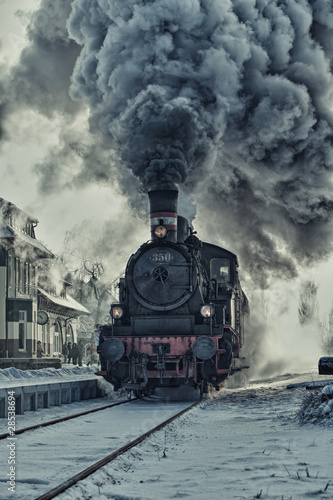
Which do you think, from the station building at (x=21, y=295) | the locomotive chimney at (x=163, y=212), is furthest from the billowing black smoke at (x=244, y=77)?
the station building at (x=21, y=295)

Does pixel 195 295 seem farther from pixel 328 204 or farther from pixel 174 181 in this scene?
pixel 328 204

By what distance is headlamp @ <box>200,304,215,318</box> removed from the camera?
50.3ft

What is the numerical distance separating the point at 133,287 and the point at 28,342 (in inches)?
661

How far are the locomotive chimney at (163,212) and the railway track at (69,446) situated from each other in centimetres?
436

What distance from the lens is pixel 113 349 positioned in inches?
590

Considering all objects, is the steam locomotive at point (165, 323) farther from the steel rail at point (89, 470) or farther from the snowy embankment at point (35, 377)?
the steel rail at point (89, 470)

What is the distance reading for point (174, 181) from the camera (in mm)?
17016

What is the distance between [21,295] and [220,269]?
50.8ft

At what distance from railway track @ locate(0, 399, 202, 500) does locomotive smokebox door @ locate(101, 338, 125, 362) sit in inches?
71.4

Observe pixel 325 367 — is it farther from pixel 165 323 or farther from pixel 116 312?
pixel 116 312

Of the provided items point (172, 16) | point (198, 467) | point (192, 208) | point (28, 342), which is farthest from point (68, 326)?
point (198, 467)

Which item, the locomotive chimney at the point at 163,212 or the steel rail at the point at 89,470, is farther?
the locomotive chimney at the point at 163,212

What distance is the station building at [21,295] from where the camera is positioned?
3011 cm

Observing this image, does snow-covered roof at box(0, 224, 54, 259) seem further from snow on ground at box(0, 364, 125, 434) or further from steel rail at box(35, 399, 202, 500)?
steel rail at box(35, 399, 202, 500)
